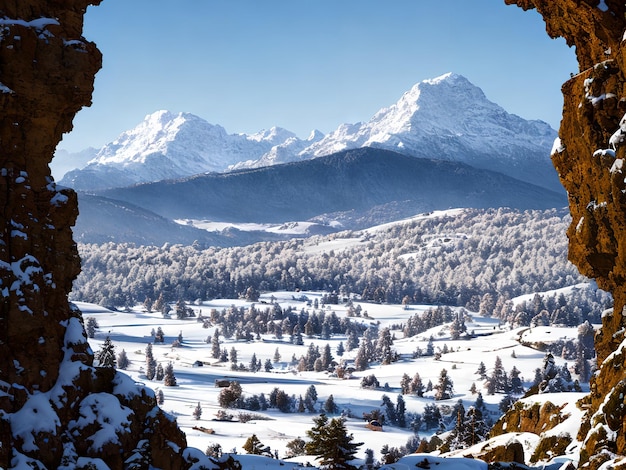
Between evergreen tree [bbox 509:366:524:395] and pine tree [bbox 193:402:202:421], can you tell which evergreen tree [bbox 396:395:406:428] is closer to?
evergreen tree [bbox 509:366:524:395]

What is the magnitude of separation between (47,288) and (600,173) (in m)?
24.9

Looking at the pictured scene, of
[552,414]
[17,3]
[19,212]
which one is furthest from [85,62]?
[552,414]

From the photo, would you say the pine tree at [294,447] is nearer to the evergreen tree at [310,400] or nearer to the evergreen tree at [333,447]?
the evergreen tree at [310,400]

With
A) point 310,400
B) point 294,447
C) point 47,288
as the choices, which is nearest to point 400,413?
point 310,400

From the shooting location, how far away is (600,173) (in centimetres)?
3052

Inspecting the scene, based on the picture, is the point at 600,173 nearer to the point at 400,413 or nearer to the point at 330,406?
the point at 400,413

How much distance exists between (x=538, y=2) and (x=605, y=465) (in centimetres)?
2501

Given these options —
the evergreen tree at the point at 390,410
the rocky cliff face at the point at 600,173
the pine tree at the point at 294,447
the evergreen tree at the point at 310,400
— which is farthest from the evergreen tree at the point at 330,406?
the rocky cliff face at the point at 600,173

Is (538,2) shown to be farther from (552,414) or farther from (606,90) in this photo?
(552,414)

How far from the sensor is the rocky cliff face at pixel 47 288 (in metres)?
28.0

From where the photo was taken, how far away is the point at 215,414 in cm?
17550

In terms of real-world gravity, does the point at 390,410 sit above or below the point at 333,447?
below

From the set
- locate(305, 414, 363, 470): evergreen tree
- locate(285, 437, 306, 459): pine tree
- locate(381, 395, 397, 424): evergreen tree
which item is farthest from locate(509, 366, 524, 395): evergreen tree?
locate(305, 414, 363, 470): evergreen tree

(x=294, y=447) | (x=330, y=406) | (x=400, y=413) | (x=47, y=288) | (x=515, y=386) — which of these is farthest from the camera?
(x=515, y=386)
